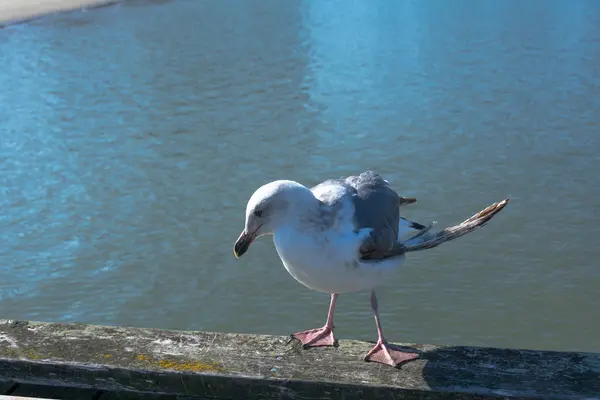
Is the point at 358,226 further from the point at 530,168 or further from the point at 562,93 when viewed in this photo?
the point at 562,93

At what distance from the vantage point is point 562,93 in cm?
931

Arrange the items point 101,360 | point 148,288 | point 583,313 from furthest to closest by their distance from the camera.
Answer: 1. point 148,288
2. point 583,313
3. point 101,360

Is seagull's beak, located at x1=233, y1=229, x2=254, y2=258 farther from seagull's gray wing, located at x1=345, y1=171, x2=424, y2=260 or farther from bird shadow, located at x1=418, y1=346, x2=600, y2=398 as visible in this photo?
bird shadow, located at x1=418, y1=346, x2=600, y2=398

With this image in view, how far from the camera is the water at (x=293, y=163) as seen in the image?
200 inches

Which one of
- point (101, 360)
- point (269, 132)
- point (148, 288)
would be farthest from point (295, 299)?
point (269, 132)

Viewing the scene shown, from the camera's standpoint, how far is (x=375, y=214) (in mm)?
3201

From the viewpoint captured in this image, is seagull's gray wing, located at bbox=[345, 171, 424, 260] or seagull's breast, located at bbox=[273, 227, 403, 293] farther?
seagull's gray wing, located at bbox=[345, 171, 424, 260]

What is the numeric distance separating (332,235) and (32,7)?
1661 centimetres

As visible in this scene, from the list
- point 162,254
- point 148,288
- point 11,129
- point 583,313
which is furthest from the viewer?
point 11,129

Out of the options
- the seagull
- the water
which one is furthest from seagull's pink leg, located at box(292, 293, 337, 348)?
the water

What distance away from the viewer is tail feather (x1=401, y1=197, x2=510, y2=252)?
3076 mm

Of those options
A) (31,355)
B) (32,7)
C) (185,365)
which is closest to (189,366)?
(185,365)

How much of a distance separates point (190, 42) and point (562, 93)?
6632 millimetres

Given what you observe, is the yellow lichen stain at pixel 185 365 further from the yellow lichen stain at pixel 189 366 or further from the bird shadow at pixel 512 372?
the bird shadow at pixel 512 372
